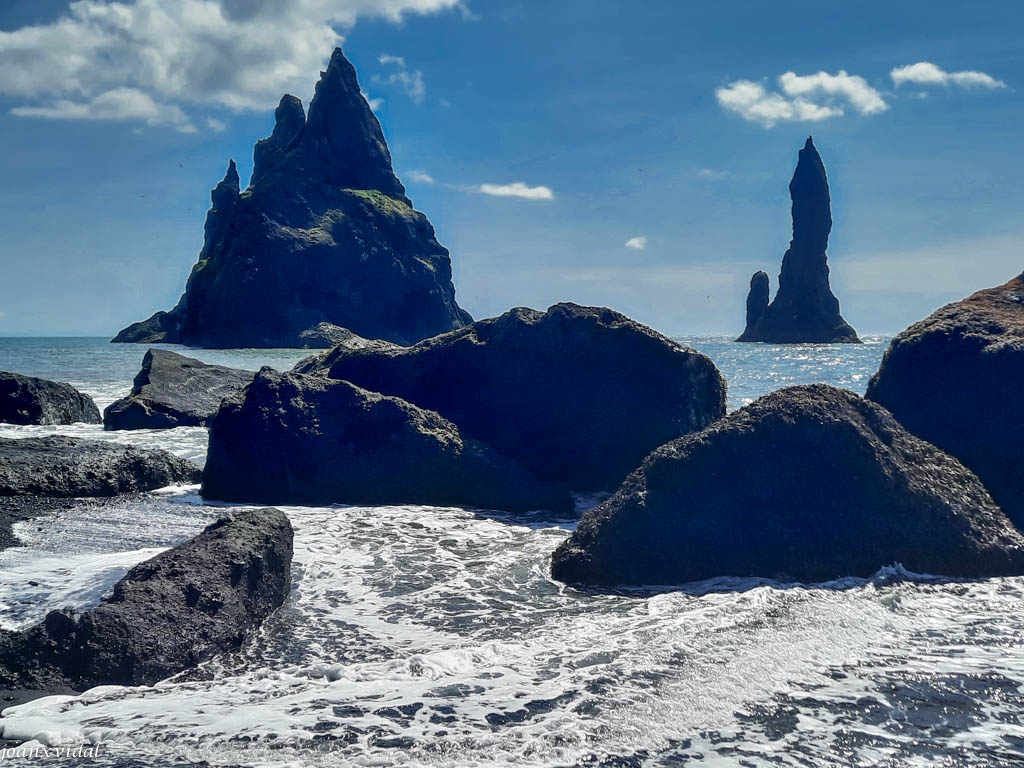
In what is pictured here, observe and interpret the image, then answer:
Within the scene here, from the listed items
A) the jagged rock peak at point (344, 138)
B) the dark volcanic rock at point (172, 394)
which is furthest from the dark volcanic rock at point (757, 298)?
the dark volcanic rock at point (172, 394)

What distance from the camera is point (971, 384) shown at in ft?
34.7

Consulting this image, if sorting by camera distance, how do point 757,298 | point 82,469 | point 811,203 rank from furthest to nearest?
point 757,298 < point 811,203 < point 82,469

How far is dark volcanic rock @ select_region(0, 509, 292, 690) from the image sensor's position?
5.34 metres

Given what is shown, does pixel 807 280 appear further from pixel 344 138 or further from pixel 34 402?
pixel 34 402

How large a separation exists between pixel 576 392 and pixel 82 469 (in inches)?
295

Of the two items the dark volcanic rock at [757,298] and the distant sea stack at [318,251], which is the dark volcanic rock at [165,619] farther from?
the dark volcanic rock at [757,298]

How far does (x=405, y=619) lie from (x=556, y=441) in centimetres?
663

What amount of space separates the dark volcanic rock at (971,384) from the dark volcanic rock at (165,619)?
838cm

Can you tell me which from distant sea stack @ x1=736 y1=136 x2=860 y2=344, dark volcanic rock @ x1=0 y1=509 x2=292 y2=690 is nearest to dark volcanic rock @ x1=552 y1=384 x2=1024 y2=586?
dark volcanic rock @ x1=0 y1=509 x2=292 y2=690

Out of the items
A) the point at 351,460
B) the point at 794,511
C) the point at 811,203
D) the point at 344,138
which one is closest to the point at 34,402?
→ the point at 351,460

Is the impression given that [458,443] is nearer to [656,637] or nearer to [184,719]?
[656,637]

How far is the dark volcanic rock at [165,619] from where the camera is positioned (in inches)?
210

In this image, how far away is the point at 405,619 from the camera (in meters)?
6.56

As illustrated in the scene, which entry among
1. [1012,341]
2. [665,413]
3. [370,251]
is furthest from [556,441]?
[370,251]
